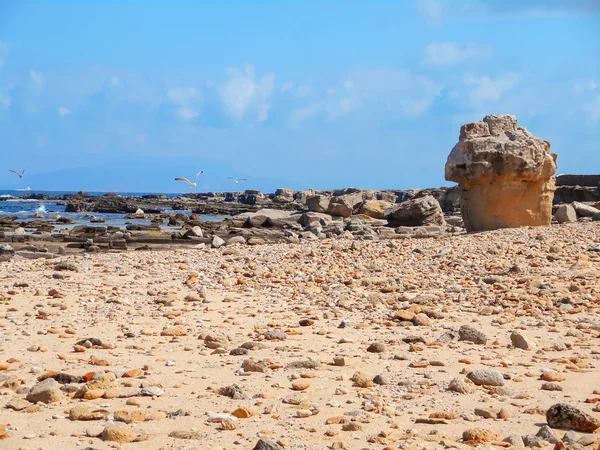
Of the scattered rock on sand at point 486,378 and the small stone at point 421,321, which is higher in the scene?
the small stone at point 421,321

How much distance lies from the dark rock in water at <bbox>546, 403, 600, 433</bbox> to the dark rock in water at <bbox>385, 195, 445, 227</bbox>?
20.6 m

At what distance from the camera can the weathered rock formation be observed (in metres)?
15.2

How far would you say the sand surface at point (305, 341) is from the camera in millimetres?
4367

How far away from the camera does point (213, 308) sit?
8.49 meters

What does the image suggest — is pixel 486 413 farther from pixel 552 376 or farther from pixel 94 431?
pixel 94 431

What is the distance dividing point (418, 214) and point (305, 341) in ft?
61.0

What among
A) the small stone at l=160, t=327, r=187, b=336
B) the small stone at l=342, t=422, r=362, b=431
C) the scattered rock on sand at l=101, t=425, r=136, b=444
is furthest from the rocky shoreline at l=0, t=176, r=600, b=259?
the small stone at l=342, t=422, r=362, b=431

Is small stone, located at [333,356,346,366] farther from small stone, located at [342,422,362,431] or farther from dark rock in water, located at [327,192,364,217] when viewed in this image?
dark rock in water, located at [327,192,364,217]

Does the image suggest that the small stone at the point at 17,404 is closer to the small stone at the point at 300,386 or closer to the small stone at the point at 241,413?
the small stone at the point at 241,413

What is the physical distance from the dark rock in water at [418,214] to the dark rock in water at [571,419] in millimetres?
20594

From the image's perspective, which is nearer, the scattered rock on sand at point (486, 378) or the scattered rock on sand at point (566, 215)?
the scattered rock on sand at point (486, 378)

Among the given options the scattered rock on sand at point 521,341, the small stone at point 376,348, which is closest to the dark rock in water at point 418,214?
the scattered rock on sand at point 521,341

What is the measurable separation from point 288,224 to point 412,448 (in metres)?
25.0

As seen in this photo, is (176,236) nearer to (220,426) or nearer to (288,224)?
(288,224)
